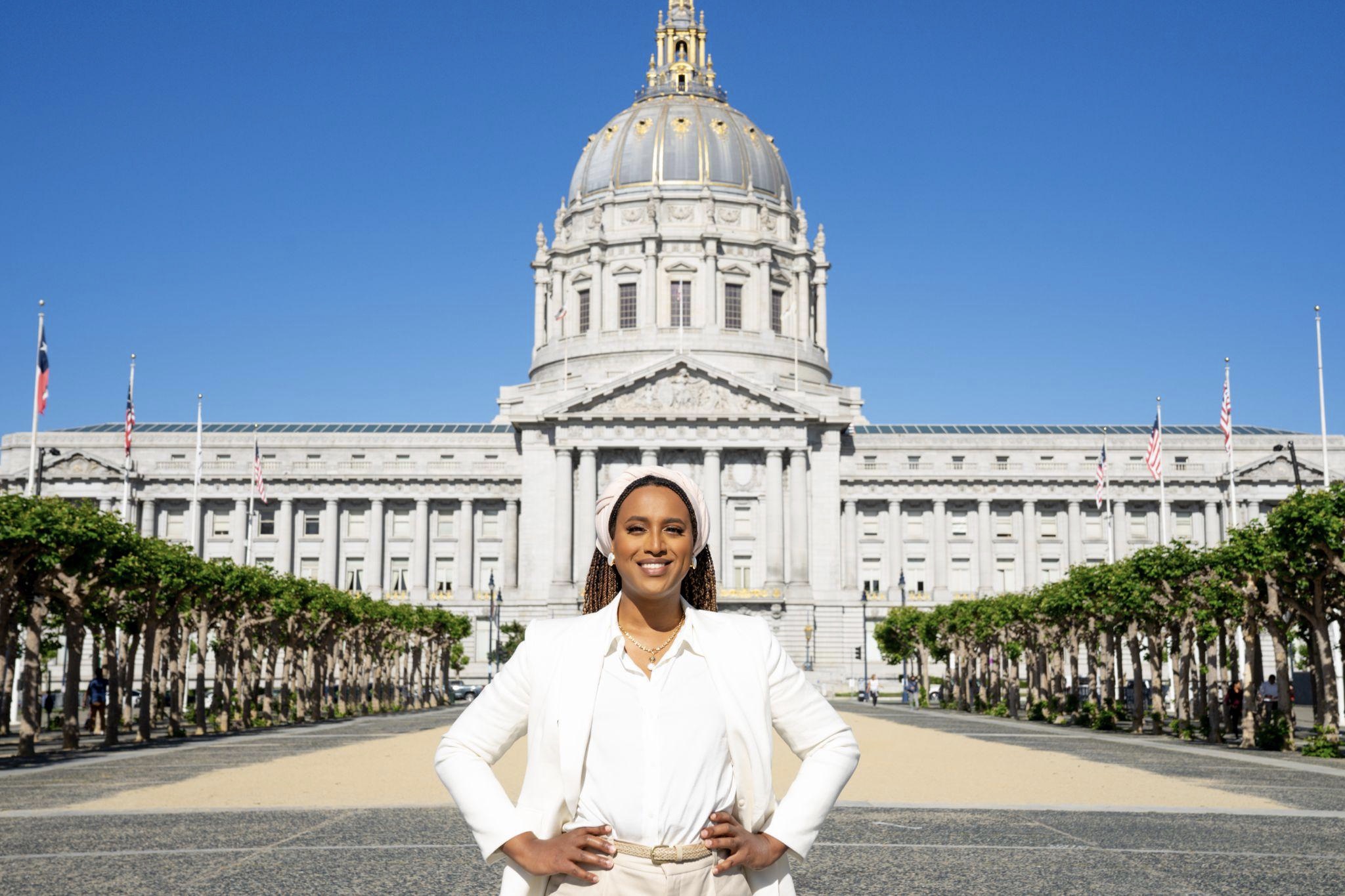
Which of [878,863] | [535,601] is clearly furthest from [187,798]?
[535,601]

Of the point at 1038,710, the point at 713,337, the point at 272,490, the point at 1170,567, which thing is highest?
the point at 713,337

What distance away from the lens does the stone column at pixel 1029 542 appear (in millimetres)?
116188

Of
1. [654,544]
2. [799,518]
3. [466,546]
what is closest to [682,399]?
[799,518]

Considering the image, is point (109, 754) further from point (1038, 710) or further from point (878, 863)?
point (1038, 710)

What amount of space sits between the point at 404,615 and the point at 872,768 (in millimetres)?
47076

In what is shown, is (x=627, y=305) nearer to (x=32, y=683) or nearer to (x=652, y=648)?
(x=32, y=683)

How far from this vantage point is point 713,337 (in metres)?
125

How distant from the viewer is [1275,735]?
38.3 metres

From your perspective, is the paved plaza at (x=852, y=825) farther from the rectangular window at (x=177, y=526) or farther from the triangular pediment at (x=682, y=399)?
the rectangular window at (x=177, y=526)

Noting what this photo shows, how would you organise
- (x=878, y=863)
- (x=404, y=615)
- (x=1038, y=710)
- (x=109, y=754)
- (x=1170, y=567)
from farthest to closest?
(x=404, y=615)
(x=1038, y=710)
(x=1170, y=567)
(x=109, y=754)
(x=878, y=863)

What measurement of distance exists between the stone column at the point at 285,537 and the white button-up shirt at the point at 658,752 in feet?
375

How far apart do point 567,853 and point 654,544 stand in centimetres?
117

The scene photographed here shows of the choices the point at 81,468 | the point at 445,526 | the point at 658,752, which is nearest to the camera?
the point at 658,752

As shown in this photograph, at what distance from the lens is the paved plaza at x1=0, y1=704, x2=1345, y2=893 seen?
14.8 meters
